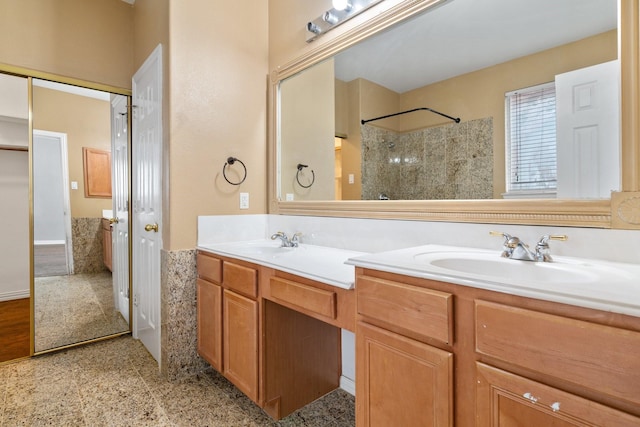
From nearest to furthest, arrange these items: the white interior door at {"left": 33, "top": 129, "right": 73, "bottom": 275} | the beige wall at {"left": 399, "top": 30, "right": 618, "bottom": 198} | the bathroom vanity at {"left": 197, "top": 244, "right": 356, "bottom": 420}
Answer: the beige wall at {"left": 399, "top": 30, "right": 618, "bottom": 198}
the bathroom vanity at {"left": 197, "top": 244, "right": 356, "bottom": 420}
the white interior door at {"left": 33, "top": 129, "right": 73, "bottom": 275}

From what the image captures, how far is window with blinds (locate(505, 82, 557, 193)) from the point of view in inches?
46.1

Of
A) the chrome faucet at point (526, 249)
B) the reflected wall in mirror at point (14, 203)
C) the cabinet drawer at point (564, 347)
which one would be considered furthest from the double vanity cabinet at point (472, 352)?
the reflected wall in mirror at point (14, 203)

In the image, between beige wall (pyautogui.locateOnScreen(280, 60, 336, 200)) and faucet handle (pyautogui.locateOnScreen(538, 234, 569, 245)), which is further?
beige wall (pyautogui.locateOnScreen(280, 60, 336, 200))

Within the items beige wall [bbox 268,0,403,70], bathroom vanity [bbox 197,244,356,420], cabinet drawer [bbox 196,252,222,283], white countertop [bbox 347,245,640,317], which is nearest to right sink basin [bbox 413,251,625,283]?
white countertop [bbox 347,245,640,317]

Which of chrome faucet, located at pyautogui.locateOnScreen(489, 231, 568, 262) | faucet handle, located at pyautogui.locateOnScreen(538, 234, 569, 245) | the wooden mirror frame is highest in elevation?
the wooden mirror frame

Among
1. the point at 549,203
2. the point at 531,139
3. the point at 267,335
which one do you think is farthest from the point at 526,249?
the point at 267,335

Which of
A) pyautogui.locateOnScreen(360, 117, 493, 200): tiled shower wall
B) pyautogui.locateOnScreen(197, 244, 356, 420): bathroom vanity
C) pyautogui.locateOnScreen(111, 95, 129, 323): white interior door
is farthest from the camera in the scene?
pyautogui.locateOnScreen(111, 95, 129, 323): white interior door

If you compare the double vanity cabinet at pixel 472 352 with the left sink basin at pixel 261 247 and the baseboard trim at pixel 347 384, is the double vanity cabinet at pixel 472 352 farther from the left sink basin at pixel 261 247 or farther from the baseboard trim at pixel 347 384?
the baseboard trim at pixel 347 384

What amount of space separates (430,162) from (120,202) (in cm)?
244

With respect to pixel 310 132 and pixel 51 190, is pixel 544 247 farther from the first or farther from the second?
pixel 51 190

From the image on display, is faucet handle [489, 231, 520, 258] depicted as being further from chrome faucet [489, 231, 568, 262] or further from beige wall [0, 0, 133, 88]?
beige wall [0, 0, 133, 88]

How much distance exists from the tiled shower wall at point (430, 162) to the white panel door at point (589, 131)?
0.25 meters

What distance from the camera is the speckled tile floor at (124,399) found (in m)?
1.62

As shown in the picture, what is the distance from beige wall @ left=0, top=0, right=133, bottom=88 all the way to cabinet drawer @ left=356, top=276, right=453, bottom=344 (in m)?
2.69
